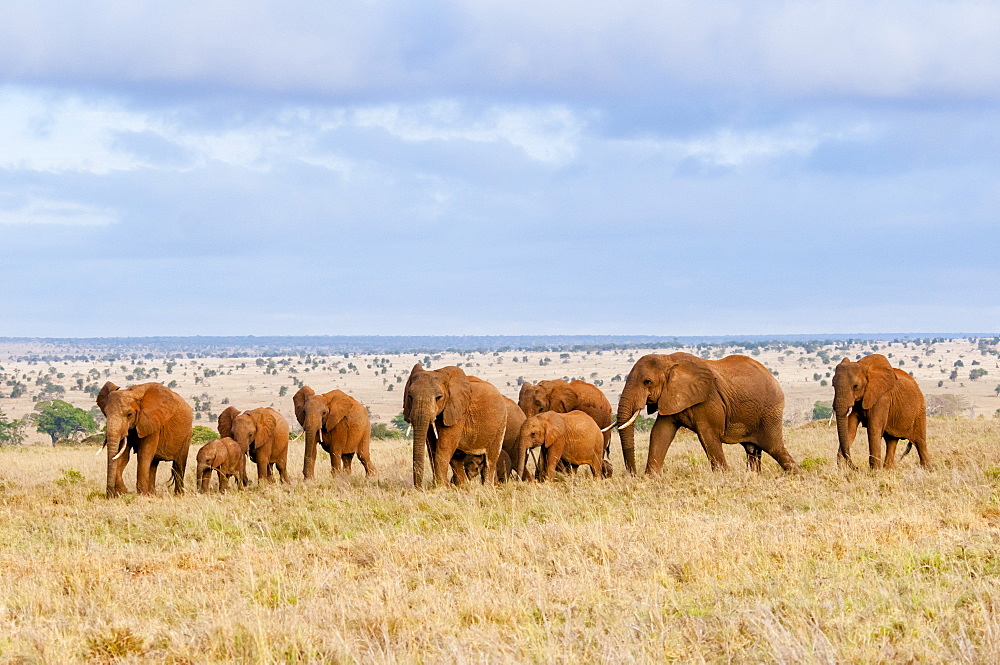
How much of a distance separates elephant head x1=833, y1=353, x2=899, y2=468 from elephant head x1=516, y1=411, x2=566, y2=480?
4.93 metres

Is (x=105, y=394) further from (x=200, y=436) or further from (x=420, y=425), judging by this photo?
(x=200, y=436)

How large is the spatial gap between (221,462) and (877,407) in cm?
1190

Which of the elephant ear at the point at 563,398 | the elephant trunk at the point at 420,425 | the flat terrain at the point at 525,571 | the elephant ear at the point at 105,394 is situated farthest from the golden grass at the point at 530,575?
the elephant ear at the point at 563,398

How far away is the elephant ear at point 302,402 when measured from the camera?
21.6m

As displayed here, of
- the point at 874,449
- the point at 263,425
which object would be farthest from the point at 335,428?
the point at 874,449

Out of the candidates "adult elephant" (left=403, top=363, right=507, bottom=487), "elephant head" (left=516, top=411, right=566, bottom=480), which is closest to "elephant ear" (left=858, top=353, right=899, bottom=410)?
"elephant head" (left=516, top=411, right=566, bottom=480)

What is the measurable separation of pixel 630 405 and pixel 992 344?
201044 mm

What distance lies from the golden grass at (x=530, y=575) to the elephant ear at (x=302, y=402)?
4881 mm

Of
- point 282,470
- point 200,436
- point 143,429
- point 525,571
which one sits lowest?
point 200,436

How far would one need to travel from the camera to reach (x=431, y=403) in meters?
16.8

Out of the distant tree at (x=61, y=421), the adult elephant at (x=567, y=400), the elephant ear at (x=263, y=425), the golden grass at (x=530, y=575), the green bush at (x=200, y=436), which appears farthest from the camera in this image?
the distant tree at (x=61, y=421)

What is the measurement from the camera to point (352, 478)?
20.4 meters

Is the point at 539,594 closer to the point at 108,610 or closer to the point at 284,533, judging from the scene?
the point at 108,610

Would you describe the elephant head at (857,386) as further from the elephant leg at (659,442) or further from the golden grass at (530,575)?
the elephant leg at (659,442)
